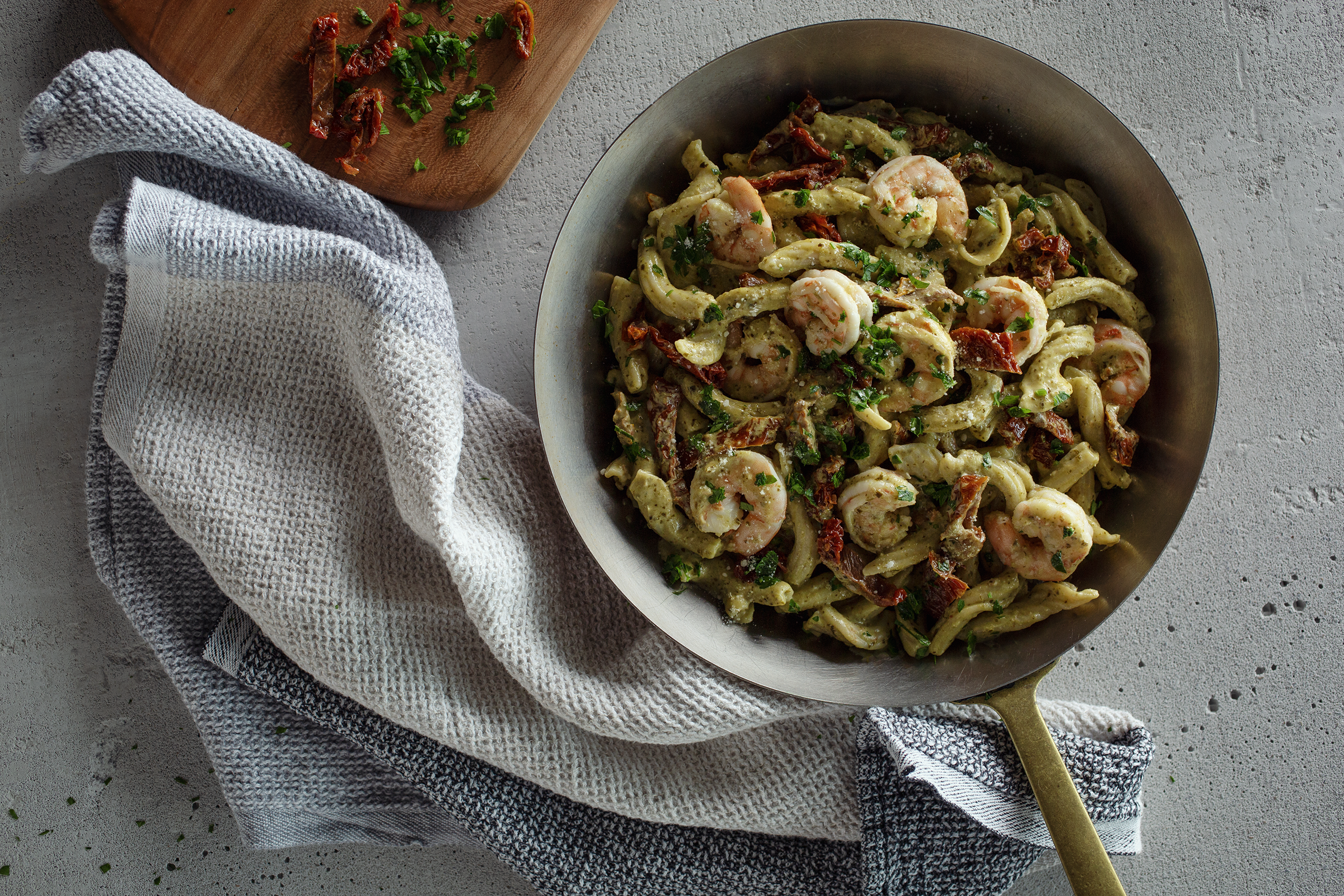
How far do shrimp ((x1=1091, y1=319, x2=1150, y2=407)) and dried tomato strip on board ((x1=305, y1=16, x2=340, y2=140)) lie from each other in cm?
275

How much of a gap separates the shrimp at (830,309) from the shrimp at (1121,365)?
0.84 meters

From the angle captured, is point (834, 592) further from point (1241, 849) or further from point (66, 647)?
point (66, 647)

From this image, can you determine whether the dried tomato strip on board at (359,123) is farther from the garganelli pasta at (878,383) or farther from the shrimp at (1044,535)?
the shrimp at (1044,535)

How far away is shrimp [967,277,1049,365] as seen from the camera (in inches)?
101

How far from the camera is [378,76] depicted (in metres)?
2.99

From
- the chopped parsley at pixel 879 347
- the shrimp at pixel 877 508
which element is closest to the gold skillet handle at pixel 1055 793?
the shrimp at pixel 877 508

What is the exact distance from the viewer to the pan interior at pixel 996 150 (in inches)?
104

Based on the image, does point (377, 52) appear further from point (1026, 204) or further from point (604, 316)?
point (1026, 204)

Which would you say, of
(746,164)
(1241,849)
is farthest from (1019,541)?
(1241,849)

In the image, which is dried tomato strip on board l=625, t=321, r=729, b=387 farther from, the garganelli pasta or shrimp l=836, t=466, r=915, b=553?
shrimp l=836, t=466, r=915, b=553

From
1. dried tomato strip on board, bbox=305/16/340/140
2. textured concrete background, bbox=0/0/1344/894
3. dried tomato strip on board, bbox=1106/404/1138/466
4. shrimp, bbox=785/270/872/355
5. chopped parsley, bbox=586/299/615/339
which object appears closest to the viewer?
shrimp, bbox=785/270/872/355

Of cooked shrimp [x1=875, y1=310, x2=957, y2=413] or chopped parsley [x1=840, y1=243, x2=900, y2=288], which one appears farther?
chopped parsley [x1=840, y1=243, x2=900, y2=288]

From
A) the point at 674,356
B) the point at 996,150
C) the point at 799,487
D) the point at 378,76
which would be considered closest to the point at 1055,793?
the point at 799,487

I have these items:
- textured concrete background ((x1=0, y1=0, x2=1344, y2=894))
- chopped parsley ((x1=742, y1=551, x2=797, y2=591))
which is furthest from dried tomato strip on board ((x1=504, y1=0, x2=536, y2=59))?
chopped parsley ((x1=742, y1=551, x2=797, y2=591))
